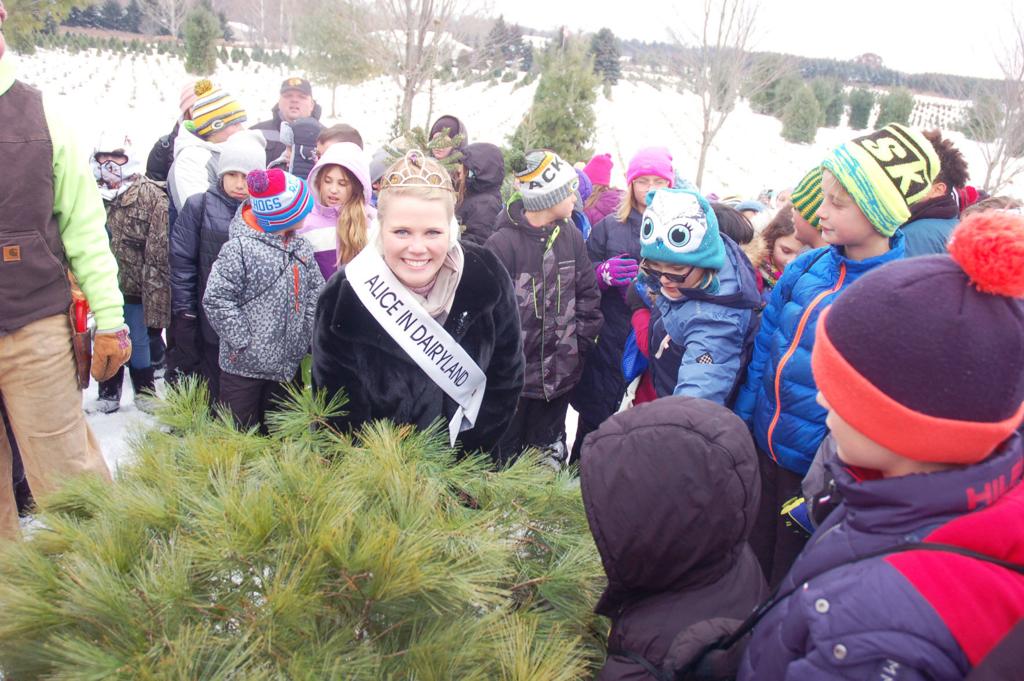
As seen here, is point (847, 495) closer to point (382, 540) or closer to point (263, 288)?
point (382, 540)

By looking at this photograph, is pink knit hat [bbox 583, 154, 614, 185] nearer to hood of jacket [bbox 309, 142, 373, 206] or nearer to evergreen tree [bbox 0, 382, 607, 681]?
hood of jacket [bbox 309, 142, 373, 206]

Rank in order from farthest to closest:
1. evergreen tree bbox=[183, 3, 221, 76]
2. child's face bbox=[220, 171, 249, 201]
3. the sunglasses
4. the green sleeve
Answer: evergreen tree bbox=[183, 3, 221, 76] → child's face bbox=[220, 171, 249, 201] → the sunglasses → the green sleeve

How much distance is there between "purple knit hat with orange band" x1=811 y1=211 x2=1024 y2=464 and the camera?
0.94 metres

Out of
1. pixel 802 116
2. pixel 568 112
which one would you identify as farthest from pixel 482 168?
pixel 802 116

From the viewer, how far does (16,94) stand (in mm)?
2264

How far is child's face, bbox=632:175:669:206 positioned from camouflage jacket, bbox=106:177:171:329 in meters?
3.02

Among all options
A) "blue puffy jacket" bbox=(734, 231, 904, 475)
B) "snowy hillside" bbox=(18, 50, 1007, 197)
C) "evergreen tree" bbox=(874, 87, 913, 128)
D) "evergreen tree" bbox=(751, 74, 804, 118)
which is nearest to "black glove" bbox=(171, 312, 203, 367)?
"blue puffy jacket" bbox=(734, 231, 904, 475)

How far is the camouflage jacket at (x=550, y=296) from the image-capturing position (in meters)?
3.66

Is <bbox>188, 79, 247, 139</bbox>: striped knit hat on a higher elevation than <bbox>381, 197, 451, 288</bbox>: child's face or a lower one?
higher

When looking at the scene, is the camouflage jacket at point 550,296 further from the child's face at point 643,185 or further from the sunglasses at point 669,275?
the sunglasses at point 669,275

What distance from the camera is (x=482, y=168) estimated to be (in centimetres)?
476

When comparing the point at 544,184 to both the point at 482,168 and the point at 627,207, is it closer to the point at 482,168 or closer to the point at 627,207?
the point at 627,207

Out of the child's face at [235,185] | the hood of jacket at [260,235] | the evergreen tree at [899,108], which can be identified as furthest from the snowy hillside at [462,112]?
the hood of jacket at [260,235]

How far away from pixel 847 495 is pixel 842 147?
1.64 meters
